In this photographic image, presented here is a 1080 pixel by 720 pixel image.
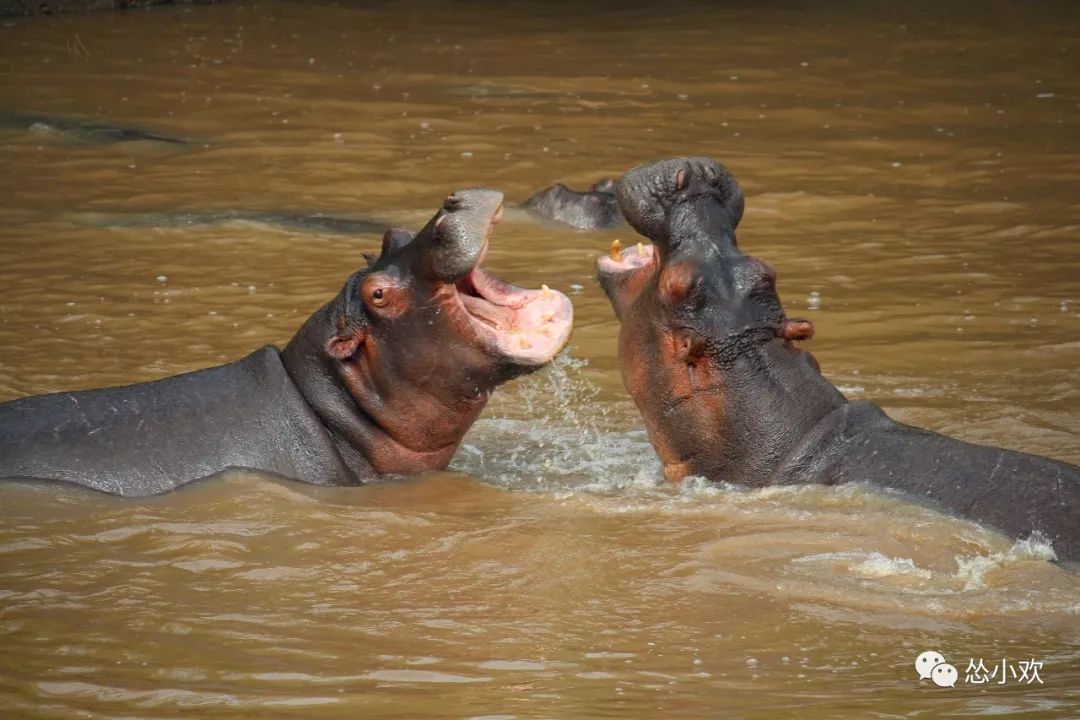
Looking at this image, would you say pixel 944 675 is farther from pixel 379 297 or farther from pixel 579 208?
pixel 579 208

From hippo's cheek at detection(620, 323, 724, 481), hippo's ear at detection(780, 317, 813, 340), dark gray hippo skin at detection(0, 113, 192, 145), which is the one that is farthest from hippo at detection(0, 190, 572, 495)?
dark gray hippo skin at detection(0, 113, 192, 145)

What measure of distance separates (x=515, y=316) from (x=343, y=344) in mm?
616

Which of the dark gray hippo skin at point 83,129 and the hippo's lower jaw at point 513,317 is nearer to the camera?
the hippo's lower jaw at point 513,317

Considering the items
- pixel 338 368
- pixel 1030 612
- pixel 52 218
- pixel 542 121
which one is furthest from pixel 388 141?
pixel 1030 612

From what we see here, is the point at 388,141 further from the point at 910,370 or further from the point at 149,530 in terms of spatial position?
the point at 149,530

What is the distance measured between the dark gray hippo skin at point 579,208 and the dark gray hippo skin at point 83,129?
3231mm

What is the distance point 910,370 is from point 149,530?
362 centimetres

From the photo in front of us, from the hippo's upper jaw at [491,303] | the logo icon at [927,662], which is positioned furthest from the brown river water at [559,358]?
the hippo's upper jaw at [491,303]

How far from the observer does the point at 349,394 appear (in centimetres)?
636

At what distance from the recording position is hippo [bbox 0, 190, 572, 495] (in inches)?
240

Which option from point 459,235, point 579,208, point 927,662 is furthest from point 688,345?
point 579,208

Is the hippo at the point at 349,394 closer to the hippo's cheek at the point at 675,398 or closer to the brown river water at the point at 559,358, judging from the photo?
the brown river water at the point at 559,358

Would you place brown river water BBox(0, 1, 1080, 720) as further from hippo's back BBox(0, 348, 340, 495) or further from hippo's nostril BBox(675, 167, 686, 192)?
hippo's nostril BBox(675, 167, 686, 192)

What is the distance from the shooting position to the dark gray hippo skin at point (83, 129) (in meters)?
12.4
